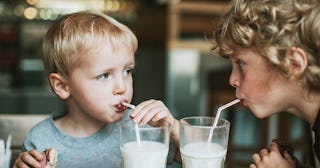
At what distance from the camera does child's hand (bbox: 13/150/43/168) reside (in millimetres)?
1008

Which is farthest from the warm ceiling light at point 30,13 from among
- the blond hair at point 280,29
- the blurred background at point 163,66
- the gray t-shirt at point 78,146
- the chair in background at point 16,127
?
the blond hair at point 280,29

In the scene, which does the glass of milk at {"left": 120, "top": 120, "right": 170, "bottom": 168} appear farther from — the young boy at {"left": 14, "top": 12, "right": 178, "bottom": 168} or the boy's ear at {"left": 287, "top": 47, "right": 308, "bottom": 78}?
the boy's ear at {"left": 287, "top": 47, "right": 308, "bottom": 78}

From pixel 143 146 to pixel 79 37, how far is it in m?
0.39

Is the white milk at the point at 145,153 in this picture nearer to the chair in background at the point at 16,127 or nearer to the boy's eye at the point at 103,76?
the boy's eye at the point at 103,76

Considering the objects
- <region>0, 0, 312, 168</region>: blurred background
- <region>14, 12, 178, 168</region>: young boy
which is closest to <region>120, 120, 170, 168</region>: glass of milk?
<region>14, 12, 178, 168</region>: young boy

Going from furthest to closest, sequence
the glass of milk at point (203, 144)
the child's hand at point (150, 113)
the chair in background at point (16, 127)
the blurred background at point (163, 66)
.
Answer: the blurred background at point (163, 66) → the chair in background at point (16, 127) → the child's hand at point (150, 113) → the glass of milk at point (203, 144)

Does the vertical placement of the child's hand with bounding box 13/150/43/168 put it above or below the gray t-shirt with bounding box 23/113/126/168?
above

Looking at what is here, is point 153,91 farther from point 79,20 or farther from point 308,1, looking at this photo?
point 308,1

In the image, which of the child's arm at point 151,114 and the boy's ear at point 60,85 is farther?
the boy's ear at point 60,85

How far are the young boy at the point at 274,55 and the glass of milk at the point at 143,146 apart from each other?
0.70ft

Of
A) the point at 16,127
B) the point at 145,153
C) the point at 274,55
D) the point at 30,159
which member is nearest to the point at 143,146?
the point at 145,153

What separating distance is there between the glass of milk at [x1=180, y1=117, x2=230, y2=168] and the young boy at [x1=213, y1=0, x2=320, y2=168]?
0.30 ft

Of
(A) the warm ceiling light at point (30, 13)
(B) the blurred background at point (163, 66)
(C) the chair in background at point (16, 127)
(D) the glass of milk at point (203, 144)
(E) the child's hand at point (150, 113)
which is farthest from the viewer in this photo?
(A) the warm ceiling light at point (30, 13)

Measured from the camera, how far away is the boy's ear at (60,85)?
133 cm
